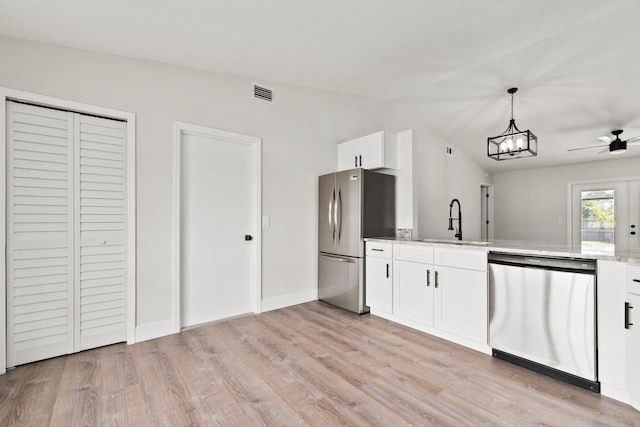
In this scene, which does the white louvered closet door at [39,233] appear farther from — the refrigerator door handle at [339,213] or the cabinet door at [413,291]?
the cabinet door at [413,291]

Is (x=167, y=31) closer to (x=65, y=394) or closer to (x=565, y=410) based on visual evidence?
(x=65, y=394)

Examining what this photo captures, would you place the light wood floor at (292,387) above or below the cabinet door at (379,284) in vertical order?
below

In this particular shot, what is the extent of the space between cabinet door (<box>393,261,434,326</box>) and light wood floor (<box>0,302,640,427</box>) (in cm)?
24

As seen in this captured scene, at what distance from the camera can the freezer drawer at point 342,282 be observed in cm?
364

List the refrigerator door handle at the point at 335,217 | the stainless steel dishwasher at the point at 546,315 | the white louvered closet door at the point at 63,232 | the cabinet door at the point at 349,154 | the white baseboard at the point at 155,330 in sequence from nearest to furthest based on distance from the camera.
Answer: the stainless steel dishwasher at the point at 546,315, the white louvered closet door at the point at 63,232, the white baseboard at the point at 155,330, the refrigerator door handle at the point at 335,217, the cabinet door at the point at 349,154

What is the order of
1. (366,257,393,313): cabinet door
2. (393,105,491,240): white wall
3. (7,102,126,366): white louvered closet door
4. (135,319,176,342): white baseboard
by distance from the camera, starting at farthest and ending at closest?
(393,105,491,240): white wall < (366,257,393,313): cabinet door < (135,319,176,342): white baseboard < (7,102,126,366): white louvered closet door

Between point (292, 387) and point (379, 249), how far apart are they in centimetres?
186

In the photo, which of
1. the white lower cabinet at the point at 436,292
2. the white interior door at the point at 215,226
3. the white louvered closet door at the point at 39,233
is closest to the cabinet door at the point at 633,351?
the white lower cabinet at the point at 436,292

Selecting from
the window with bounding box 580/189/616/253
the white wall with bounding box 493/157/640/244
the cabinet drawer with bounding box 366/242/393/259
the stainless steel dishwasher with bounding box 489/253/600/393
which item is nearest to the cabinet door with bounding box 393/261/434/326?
the cabinet drawer with bounding box 366/242/393/259

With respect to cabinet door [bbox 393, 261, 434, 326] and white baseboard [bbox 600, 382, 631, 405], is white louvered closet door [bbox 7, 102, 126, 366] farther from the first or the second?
white baseboard [bbox 600, 382, 631, 405]

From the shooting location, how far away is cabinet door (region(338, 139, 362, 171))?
4.23 meters

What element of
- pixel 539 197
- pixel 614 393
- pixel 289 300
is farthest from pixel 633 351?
pixel 539 197

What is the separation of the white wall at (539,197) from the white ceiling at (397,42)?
2.39m

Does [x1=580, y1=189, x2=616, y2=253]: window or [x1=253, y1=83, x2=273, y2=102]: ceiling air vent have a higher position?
[x1=253, y1=83, x2=273, y2=102]: ceiling air vent
